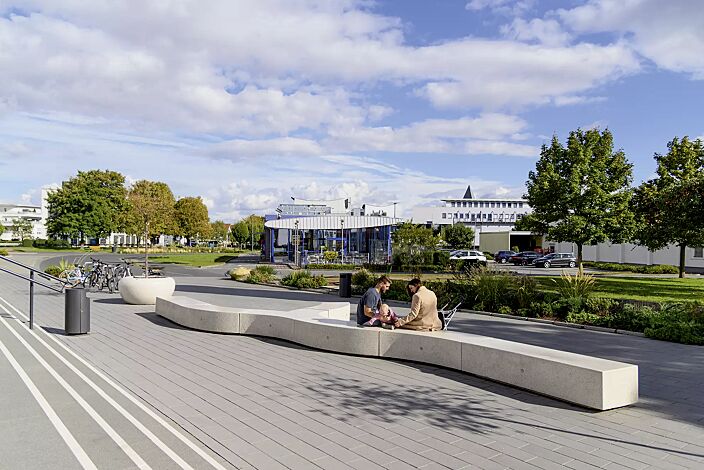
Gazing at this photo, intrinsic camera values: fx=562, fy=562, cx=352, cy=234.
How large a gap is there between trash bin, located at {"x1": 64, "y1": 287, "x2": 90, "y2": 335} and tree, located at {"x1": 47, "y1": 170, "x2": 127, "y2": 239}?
6410cm

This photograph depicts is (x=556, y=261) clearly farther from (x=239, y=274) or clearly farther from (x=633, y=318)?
(x=633, y=318)

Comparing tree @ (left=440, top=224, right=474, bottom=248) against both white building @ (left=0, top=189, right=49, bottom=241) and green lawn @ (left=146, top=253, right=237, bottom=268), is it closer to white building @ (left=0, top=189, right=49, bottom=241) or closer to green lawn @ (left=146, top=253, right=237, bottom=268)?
green lawn @ (left=146, top=253, right=237, bottom=268)

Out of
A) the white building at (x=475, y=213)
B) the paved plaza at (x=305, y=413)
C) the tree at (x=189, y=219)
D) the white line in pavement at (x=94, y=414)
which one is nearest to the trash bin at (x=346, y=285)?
the paved plaza at (x=305, y=413)

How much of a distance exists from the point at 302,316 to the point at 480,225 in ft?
303

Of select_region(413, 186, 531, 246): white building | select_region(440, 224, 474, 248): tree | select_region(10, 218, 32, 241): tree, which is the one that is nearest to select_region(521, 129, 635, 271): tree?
select_region(440, 224, 474, 248): tree

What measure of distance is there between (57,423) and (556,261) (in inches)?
1836

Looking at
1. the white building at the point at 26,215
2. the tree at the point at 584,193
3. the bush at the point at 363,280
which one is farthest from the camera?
the white building at the point at 26,215

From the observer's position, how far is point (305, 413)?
647 centimetres

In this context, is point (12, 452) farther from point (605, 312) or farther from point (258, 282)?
point (258, 282)

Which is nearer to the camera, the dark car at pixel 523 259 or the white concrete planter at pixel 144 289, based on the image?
the white concrete planter at pixel 144 289

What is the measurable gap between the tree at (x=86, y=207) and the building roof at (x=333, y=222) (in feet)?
116

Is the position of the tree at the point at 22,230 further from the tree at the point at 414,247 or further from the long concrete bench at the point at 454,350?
the long concrete bench at the point at 454,350

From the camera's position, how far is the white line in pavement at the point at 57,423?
5027 mm

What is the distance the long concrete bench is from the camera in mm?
6828
